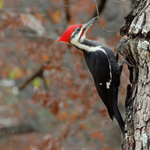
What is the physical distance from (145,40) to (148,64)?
0.57ft

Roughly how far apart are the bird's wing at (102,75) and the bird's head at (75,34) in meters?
0.24

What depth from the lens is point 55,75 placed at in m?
4.28

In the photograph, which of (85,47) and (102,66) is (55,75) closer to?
(85,47)

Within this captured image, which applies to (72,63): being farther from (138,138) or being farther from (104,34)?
(138,138)

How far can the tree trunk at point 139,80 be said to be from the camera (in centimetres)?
191

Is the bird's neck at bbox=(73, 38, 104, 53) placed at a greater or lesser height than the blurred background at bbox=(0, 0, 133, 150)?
greater

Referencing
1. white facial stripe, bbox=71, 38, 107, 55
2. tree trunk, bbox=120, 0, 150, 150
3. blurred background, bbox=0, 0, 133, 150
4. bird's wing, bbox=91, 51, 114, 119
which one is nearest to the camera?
tree trunk, bbox=120, 0, 150, 150

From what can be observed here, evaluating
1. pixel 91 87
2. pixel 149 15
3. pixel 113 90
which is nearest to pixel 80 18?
pixel 91 87

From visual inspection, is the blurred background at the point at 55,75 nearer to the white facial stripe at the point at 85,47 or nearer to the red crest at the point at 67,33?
the red crest at the point at 67,33

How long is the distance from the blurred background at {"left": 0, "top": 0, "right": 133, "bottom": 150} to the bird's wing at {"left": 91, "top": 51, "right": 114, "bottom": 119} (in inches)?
20.9

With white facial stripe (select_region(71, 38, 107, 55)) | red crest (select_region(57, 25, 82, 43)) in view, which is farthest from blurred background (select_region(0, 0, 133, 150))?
white facial stripe (select_region(71, 38, 107, 55))

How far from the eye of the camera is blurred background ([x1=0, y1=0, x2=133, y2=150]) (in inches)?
157

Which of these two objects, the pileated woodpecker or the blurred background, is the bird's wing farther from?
the blurred background

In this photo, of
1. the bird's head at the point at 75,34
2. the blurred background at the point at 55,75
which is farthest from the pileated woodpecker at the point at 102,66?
the blurred background at the point at 55,75
